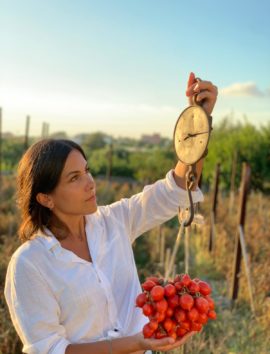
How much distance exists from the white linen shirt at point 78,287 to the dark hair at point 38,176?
0.08 m

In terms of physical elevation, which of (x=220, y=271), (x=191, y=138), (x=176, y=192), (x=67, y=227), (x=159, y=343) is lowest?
(x=220, y=271)

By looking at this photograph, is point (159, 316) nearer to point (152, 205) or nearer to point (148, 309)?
point (148, 309)

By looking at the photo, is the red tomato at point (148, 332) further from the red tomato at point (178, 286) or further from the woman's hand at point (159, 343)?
the red tomato at point (178, 286)

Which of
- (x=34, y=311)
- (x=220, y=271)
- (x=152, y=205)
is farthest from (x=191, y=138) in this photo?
(x=220, y=271)

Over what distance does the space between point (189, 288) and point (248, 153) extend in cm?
1599

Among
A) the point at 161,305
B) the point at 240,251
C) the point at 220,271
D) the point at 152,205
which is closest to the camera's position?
the point at 161,305

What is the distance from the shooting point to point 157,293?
138 centimetres

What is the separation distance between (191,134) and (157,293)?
0.57m

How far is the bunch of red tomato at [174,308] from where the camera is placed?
4.52ft

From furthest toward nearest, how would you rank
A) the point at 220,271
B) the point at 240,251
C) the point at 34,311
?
1. the point at 220,271
2. the point at 240,251
3. the point at 34,311

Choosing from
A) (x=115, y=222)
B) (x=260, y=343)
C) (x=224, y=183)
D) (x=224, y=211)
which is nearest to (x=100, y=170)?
(x=224, y=183)

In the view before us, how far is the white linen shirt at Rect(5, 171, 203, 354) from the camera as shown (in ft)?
4.99

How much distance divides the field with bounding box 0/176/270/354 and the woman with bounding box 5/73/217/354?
567 mm

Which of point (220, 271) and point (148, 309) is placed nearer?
point (148, 309)
